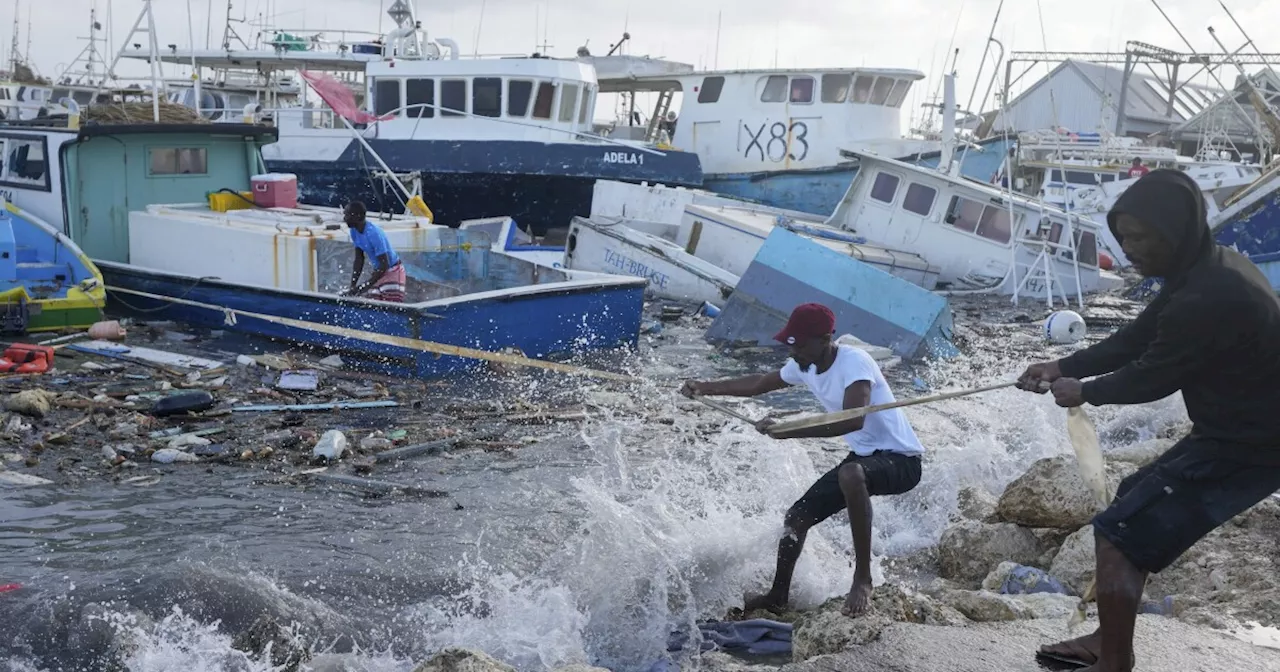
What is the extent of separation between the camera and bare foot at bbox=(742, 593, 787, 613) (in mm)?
5242

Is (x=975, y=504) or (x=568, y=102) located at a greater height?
(x=568, y=102)

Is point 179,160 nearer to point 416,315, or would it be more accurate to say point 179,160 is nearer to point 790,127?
point 416,315

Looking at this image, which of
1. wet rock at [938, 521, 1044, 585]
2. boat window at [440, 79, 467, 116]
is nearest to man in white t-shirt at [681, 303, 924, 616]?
wet rock at [938, 521, 1044, 585]

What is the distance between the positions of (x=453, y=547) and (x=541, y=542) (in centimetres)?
49

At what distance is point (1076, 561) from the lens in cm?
530

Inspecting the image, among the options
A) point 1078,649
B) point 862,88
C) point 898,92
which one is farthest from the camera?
point 898,92

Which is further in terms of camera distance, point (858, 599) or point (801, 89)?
point (801, 89)

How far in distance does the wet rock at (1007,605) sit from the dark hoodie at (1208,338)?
1.34m

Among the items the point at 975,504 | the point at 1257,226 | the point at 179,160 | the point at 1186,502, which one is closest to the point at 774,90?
the point at 1257,226

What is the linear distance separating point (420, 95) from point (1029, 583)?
16.8 meters

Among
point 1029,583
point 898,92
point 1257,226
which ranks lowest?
point 1029,583

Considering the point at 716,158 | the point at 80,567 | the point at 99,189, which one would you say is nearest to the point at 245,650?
the point at 80,567

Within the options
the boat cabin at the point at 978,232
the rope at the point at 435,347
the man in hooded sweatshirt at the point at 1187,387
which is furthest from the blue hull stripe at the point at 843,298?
the man in hooded sweatshirt at the point at 1187,387

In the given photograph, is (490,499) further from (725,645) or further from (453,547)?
(725,645)
